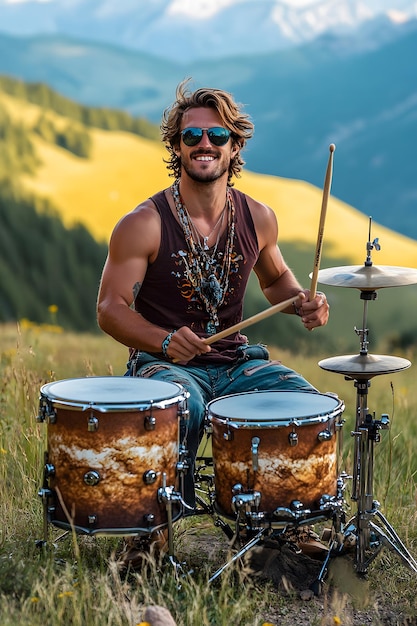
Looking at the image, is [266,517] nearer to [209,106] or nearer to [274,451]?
[274,451]

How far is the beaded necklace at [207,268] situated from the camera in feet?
12.8

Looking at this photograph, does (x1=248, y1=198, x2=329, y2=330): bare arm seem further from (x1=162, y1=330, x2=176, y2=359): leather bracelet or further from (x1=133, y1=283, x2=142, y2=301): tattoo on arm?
(x1=162, y1=330, x2=176, y2=359): leather bracelet

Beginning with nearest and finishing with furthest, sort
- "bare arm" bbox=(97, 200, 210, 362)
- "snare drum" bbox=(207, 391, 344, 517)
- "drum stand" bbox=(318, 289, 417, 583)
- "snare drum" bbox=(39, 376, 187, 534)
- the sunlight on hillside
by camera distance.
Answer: "snare drum" bbox=(39, 376, 187, 534)
"snare drum" bbox=(207, 391, 344, 517)
"drum stand" bbox=(318, 289, 417, 583)
"bare arm" bbox=(97, 200, 210, 362)
the sunlight on hillside

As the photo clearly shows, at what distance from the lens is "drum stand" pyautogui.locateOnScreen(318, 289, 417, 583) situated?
3.38 m

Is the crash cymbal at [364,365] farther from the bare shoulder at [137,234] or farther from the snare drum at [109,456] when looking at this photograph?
the bare shoulder at [137,234]

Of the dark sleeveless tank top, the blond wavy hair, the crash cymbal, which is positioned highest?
the blond wavy hair

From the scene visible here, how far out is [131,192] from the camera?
1834 centimetres

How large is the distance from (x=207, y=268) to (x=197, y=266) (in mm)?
49

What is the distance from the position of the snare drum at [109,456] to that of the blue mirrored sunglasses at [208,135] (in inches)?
49.3

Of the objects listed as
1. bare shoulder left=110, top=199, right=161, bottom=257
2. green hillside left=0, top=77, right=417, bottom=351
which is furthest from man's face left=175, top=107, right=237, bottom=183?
green hillside left=0, top=77, right=417, bottom=351

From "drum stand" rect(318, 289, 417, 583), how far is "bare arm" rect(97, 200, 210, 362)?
0.70 m

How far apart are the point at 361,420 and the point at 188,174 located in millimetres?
1337

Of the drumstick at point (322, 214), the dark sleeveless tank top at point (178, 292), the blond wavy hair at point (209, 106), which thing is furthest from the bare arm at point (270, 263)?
the drumstick at point (322, 214)

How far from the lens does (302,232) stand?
18875 mm
